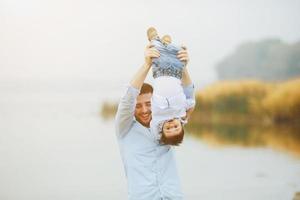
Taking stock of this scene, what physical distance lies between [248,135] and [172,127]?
3.68 feet

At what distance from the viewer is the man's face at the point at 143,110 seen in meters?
1.99

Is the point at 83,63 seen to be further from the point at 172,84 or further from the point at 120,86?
the point at 172,84

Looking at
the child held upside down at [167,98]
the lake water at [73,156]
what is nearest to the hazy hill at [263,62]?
the lake water at [73,156]

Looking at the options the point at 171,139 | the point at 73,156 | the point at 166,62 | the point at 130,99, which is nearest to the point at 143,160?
the point at 171,139

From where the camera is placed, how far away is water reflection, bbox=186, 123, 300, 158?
2.84 meters

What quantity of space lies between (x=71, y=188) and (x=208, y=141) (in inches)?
29.4

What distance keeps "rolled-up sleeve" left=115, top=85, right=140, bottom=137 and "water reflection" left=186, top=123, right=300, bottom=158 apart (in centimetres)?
94

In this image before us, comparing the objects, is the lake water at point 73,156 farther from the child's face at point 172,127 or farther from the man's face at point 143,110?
the child's face at point 172,127

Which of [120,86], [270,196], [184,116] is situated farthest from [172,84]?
[270,196]

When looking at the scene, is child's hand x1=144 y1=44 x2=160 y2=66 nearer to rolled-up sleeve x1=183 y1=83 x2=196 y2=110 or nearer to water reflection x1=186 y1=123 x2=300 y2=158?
rolled-up sleeve x1=183 y1=83 x2=196 y2=110

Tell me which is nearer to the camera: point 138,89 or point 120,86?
point 138,89

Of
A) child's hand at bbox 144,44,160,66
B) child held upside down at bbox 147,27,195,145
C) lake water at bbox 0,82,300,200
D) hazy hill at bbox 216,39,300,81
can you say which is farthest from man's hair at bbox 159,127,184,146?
hazy hill at bbox 216,39,300,81

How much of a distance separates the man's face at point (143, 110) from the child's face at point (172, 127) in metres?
0.12

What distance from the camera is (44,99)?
8.75ft
